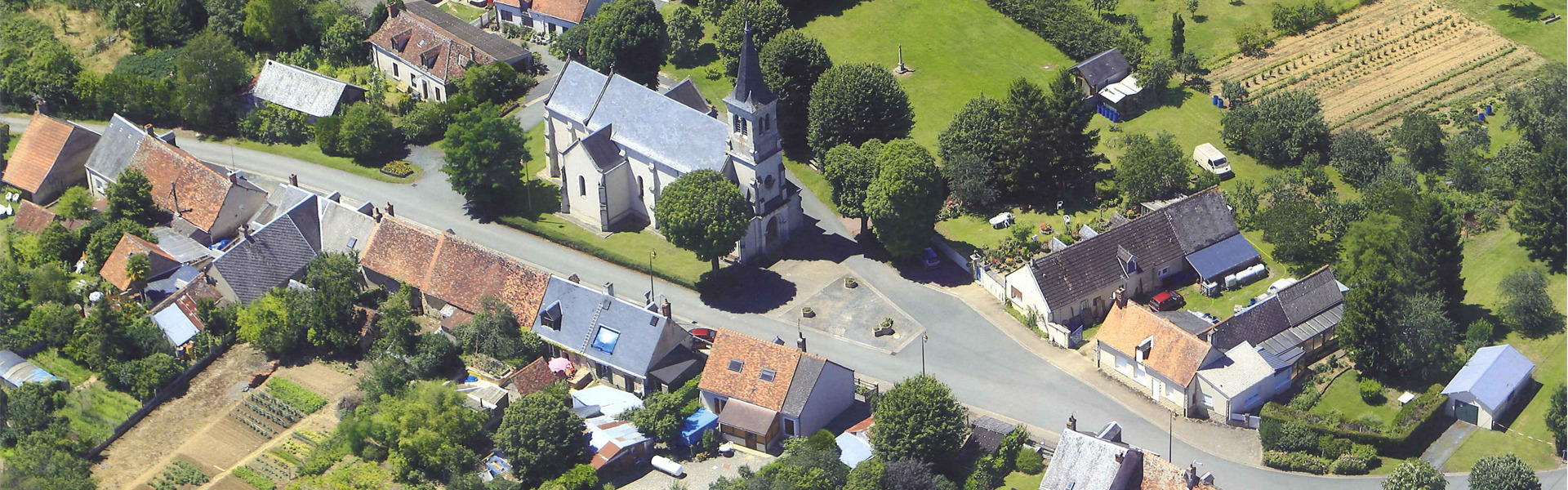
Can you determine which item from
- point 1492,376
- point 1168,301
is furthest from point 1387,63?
point 1492,376

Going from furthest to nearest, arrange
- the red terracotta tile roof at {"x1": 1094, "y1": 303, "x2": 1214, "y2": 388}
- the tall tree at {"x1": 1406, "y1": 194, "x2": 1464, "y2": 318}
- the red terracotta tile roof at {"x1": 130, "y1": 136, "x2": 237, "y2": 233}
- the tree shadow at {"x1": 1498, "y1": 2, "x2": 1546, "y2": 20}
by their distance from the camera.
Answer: the tree shadow at {"x1": 1498, "y1": 2, "x2": 1546, "y2": 20}, the red terracotta tile roof at {"x1": 130, "y1": 136, "x2": 237, "y2": 233}, the tall tree at {"x1": 1406, "y1": 194, "x2": 1464, "y2": 318}, the red terracotta tile roof at {"x1": 1094, "y1": 303, "x2": 1214, "y2": 388}

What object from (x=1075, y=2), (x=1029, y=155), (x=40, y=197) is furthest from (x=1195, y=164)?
(x=40, y=197)

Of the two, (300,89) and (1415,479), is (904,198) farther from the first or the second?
(300,89)

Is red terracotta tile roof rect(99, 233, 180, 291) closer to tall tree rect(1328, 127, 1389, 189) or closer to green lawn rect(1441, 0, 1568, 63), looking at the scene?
tall tree rect(1328, 127, 1389, 189)

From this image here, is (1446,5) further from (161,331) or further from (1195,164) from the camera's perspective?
(161,331)

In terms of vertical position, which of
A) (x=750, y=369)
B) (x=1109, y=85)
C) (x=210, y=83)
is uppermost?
(x=210, y=83)

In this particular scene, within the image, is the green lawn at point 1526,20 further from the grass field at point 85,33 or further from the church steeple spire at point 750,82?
the grass field at point 85,33

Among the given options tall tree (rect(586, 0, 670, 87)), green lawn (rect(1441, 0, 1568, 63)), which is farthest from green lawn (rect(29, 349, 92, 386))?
green lawn (rect(1441, 0, 1568, 63))
